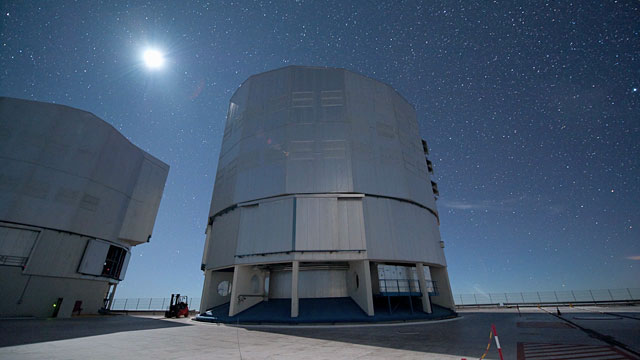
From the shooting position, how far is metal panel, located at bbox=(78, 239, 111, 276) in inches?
1105

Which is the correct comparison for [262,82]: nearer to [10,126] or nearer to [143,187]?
[143,187]

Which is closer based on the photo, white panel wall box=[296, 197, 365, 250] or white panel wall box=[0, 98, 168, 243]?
white panel wall box=[296, 197, 365, 250]

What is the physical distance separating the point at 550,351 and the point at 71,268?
37.7m

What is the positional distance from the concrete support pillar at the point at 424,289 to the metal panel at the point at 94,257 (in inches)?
1326

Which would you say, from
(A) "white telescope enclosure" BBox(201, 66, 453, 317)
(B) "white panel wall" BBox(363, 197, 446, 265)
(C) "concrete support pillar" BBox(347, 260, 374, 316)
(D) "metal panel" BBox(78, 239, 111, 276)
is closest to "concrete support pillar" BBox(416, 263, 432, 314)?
(A) "white telescope enclosure" BBox(201, 66, 453, 317)

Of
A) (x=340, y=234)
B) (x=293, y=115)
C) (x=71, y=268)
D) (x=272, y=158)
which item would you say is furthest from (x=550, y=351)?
(x=71, y=268)

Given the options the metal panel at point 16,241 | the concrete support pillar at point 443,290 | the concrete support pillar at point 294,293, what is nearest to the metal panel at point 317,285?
the concrete support pillar at point 294,293

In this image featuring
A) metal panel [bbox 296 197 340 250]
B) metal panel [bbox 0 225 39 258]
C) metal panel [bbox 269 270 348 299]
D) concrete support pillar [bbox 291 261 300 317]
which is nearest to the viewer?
concrete support pillar [bbox 291 261 300 317]

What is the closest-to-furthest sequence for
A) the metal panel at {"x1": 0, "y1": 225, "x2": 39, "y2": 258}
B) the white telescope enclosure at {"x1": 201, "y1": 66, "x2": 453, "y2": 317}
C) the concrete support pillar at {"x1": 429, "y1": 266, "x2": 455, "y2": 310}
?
the white telescope enclosure at {"x1": 201, "y1": 66, "x2": 453, "y2": 317} < the metal panel at {"x1": 0, "y1": 225, "x2": 39, "y2": 258} < the concrete support pillar at {"x1": 429, "y1": 266, "x2": 455, "y2": 310}

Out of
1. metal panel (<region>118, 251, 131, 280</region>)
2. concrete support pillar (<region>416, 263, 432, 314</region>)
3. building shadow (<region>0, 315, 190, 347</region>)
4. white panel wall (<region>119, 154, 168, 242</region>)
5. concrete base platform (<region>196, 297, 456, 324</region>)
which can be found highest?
white panel wall (<region>119, 154, 168, 242</region>)

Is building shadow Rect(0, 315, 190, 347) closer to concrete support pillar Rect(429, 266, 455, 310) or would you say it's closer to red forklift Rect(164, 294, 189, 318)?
red forklift Rect(164, 294, 189, 318)

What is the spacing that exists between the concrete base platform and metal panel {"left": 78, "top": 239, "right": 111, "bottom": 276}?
1631 centimetres

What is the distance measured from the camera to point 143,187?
35.7 metres

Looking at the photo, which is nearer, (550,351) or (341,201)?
(550,351)
